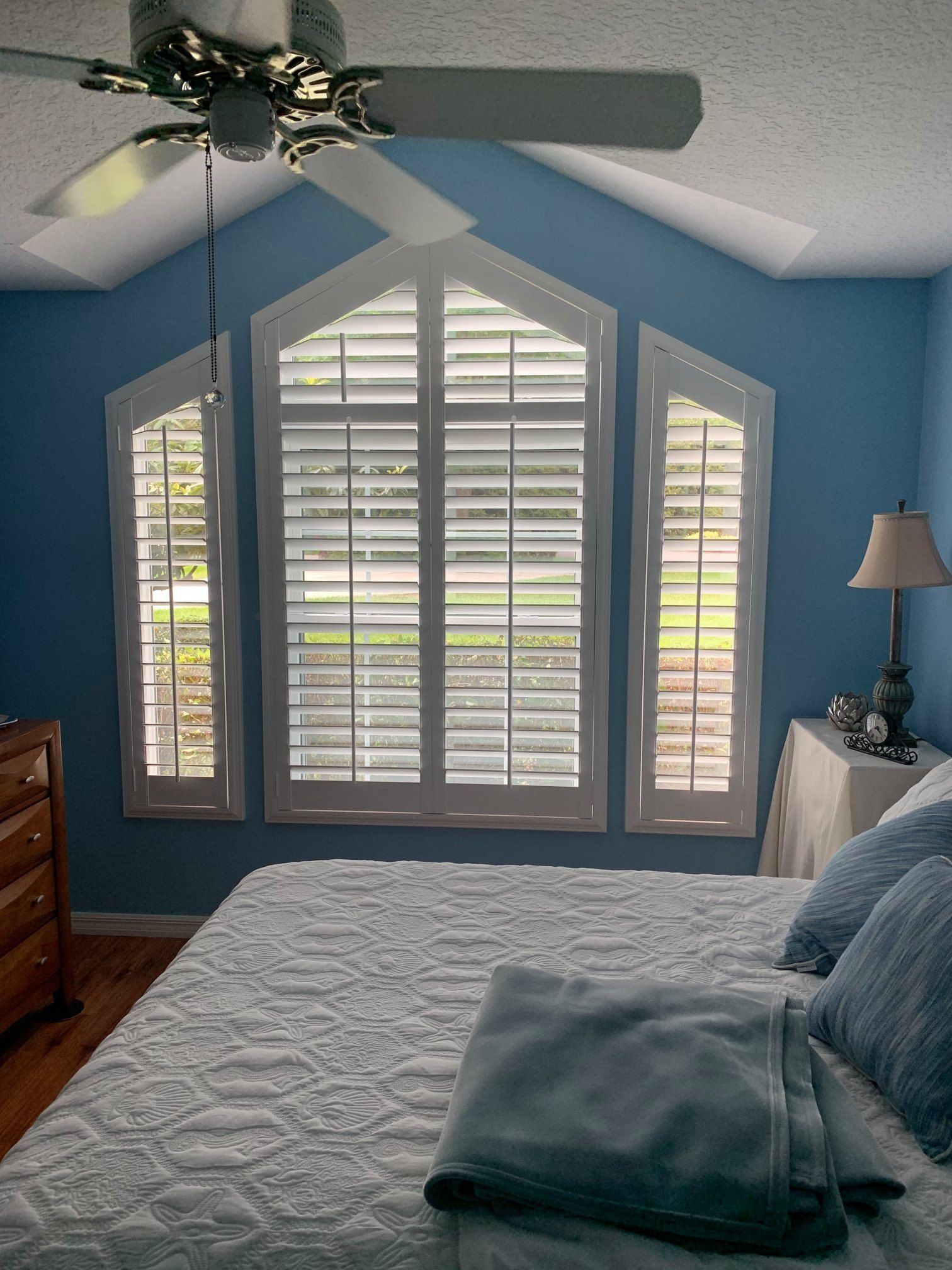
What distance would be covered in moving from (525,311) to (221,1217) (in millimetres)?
2666

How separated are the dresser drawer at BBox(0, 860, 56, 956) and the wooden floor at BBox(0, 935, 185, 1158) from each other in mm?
334

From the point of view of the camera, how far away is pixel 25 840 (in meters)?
2.77

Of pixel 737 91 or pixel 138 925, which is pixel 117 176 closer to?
pixel 737 91

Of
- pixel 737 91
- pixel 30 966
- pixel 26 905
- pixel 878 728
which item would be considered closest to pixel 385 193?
pixel 737 91

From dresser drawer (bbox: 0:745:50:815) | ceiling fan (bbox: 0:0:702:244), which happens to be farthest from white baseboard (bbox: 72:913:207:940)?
ceiling fan (bbox: 0:0:702:244)

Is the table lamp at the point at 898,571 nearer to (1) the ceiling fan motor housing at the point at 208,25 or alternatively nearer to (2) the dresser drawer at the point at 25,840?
(1) the ceiling fan motor housing at the point at 208,25

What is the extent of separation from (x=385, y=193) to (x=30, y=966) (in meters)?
2.40

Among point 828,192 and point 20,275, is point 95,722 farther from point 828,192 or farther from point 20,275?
point 828,192

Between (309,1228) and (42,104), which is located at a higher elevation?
(42,104)

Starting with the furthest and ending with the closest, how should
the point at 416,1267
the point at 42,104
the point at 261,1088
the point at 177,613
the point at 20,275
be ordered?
1. the point at 177,613
2. the point at 20,275
3. the point at 42,104
4. the point at 261,1088
5. the point at 416,1267

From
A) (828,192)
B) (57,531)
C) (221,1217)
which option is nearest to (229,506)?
(57,531)

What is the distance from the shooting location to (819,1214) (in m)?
1.15

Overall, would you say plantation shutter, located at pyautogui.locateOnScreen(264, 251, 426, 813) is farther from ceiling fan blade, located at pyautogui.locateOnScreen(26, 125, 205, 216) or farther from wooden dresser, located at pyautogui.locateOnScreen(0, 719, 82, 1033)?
ceiling fan blade, located at pyautogui.locateOnScreen(26, 125, 205, 216)

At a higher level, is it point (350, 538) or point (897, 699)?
point (350, 538)
